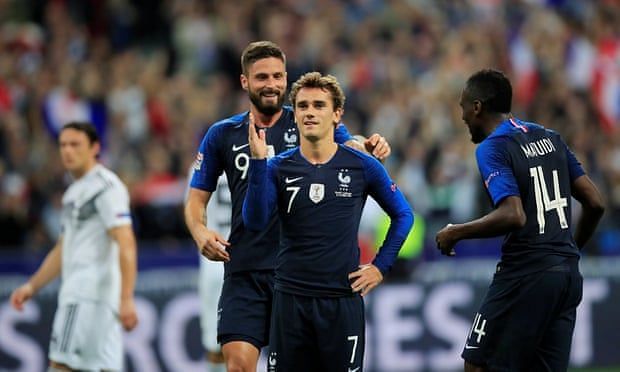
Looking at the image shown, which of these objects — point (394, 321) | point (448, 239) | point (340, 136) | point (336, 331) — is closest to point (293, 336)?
point (336, 331)

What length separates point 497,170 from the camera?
24.5ft

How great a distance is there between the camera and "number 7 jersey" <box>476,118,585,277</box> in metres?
7.53

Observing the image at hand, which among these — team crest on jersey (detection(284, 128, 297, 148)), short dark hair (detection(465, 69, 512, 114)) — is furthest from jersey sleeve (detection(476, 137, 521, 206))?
team crest on jersey (detection(284, 128, 297, 148))

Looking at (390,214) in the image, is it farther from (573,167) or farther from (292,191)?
(573,167)

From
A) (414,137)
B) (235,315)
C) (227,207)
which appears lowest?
(235,315)

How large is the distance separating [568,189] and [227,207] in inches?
136

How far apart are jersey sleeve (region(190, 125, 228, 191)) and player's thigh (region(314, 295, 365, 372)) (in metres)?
1.32

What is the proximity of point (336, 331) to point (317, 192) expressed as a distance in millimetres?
816

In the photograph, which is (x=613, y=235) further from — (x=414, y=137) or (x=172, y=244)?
Answer: (x=172, y=244)

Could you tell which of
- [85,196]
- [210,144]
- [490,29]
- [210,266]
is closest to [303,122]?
[210,144]

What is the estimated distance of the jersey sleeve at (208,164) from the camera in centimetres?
821

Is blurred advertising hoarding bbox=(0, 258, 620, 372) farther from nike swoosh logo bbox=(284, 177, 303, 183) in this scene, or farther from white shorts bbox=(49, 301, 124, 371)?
nike swoosh logo bbox=(284, 177, 303, 183)

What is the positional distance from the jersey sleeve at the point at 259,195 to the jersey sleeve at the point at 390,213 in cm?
58

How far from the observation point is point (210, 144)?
821 cm
